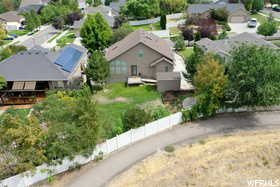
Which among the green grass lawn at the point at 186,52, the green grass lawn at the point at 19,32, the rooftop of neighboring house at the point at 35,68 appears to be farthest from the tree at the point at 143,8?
the rooftop of neighboring house at the point at 35,68

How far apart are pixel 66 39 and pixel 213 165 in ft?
184

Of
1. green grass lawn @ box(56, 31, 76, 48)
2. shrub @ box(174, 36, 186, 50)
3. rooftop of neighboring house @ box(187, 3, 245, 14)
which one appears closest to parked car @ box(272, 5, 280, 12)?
rooftop of neighboring house @ box(187, 3, 245, 14)

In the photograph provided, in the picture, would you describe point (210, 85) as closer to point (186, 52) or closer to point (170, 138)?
point (170, 138)

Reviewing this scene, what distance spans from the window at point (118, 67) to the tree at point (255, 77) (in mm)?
15567

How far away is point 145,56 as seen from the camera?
34.3 metres

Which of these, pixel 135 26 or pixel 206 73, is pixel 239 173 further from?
pixel 135 26

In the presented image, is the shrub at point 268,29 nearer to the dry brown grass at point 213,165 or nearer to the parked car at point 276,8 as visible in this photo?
the dry brown grass at point 213,165

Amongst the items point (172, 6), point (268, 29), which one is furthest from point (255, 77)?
point (172, 6)

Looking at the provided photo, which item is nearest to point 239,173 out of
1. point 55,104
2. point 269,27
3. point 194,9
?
point 55,104

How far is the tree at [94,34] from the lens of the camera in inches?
1654

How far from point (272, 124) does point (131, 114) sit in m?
14.1

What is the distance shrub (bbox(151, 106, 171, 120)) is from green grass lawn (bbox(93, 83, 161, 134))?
2549 mm

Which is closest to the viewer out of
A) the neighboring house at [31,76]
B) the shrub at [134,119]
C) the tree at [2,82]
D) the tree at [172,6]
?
the shrub at [134,119]

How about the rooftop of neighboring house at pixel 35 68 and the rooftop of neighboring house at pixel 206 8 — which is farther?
the rooftop of neighboring house at pixel 206 8
